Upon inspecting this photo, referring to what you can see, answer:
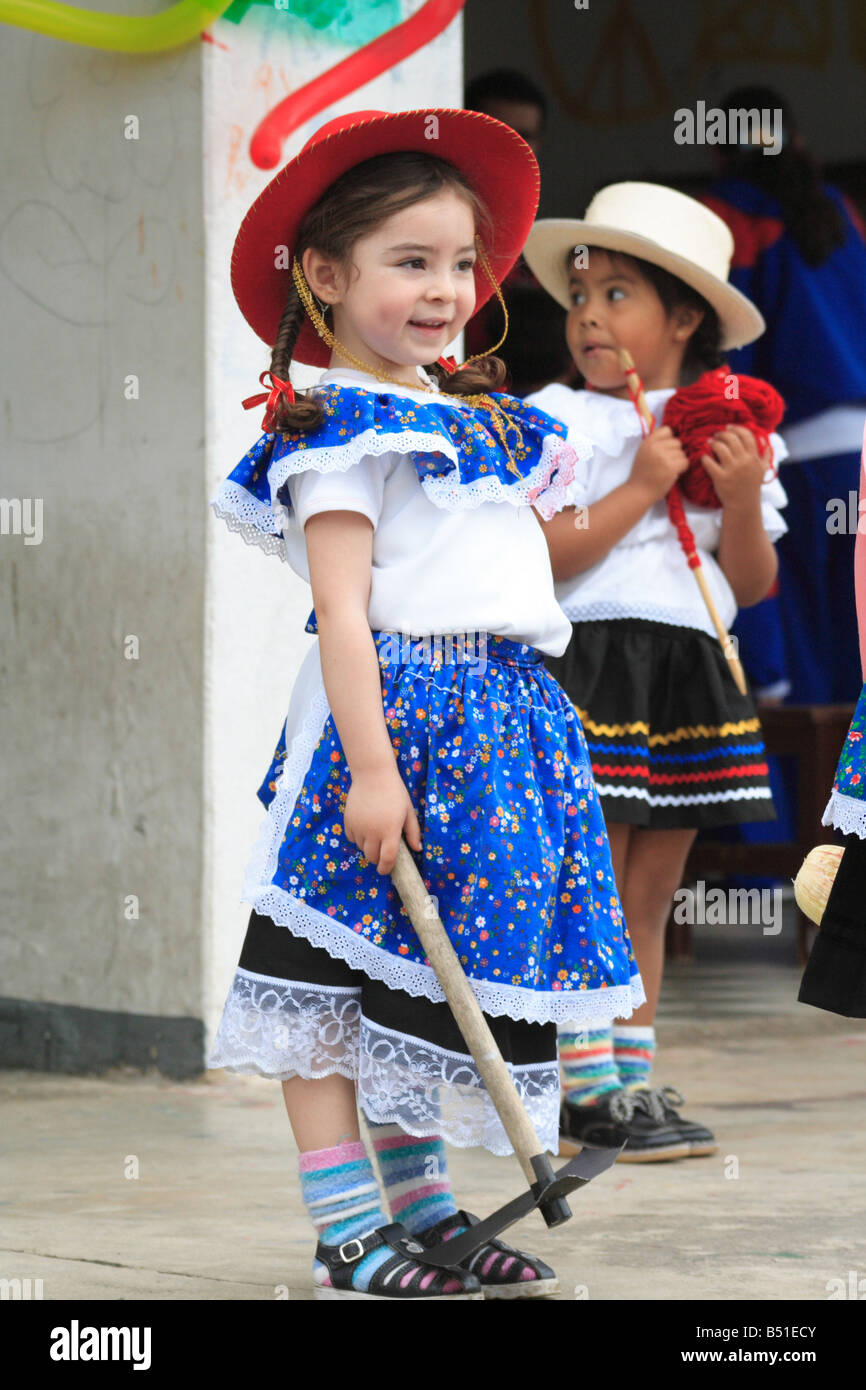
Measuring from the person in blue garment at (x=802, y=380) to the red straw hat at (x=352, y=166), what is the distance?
3.83 metres

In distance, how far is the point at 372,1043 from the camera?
2.26 metres

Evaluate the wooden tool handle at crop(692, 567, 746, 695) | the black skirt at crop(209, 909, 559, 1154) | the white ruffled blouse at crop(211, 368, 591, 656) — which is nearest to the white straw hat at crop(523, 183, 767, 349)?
the wooden tool handle at crop(692, 567, 746, 695)

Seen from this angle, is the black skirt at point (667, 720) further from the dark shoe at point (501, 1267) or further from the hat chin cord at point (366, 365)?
the dark shoe at point (501, 1267)

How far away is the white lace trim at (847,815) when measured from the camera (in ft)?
6.97

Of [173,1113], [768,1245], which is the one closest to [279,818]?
[768,1245]

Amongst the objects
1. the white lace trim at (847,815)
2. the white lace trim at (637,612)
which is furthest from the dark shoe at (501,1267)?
the white lace trim at (637,612)

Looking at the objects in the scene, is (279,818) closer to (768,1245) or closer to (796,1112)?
(768,1245)

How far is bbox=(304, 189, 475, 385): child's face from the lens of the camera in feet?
7.85

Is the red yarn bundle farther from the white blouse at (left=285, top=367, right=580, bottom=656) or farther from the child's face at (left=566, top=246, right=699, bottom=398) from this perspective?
the white blouse at (left=285, top=367, right=580, bottom=656)

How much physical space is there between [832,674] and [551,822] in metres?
4.57

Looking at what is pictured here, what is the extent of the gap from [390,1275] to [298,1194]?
27.8 inches

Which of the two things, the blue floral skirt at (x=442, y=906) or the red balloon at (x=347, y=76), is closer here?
the blue floral skirt at (x=442, y=906)

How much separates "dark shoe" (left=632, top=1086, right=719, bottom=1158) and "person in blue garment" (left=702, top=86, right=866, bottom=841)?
310 cm
